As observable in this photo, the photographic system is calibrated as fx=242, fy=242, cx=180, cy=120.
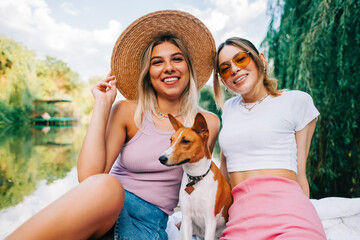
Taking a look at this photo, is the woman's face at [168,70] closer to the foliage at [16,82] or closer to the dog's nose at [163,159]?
the dog's nose at [163,159]

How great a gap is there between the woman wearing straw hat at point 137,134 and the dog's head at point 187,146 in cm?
20

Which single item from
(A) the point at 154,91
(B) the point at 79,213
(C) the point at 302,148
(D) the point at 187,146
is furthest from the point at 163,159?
(C) the point at 302,148

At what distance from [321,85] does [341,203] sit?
1616mm

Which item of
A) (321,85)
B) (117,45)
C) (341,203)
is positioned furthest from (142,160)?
(321,85)

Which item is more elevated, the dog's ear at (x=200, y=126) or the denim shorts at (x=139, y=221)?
the dog's ear at (x=200, y=126)

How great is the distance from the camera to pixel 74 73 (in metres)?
42.7

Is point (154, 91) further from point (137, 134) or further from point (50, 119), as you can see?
point (50, 119)

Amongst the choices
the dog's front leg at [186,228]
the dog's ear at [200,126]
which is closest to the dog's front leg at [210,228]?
the dog's front leg at [186,228]

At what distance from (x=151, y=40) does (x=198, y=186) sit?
131 cm

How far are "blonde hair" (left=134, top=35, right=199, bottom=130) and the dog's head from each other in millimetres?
288

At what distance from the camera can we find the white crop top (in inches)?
67.1

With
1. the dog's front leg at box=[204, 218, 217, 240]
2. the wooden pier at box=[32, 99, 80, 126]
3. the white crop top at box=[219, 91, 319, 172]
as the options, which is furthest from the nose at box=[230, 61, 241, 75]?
the wooden pier at box=[32, 99, 80, 126]

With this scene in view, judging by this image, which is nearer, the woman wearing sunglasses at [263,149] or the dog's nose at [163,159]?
the woman wearing sunglasses at [263,149]

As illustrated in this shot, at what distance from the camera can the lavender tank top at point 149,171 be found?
5.82ft
